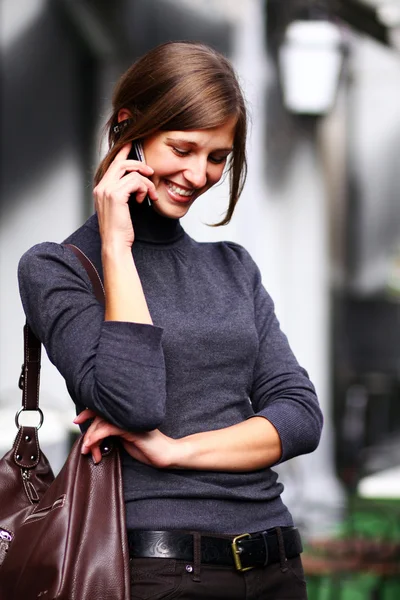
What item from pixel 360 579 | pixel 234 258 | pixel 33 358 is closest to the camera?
pixel 33 358

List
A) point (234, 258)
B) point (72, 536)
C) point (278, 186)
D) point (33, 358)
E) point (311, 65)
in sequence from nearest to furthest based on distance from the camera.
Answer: point (72, 536)
point (33, 358)
point (234, 258)
point (311, 65)
point (278, 186)

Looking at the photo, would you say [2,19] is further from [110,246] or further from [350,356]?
[350,356]

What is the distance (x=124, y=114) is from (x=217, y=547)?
805mm


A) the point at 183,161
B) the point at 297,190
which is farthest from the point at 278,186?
the point at 183,161

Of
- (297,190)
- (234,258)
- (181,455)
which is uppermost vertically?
(234,258)

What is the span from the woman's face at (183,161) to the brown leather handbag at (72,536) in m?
0.20

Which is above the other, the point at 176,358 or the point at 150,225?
the point at 150,225

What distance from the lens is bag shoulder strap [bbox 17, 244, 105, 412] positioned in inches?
76.2

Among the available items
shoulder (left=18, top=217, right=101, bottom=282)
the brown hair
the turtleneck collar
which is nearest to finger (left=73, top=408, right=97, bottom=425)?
shoulder (left=18, top=217, right=101, bottom=282)

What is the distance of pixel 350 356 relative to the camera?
1110cm

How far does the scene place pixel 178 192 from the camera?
2.01 meters

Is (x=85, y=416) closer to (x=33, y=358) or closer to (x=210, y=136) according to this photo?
(x=33, y=358)

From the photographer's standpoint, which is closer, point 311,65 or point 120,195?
point 120,195

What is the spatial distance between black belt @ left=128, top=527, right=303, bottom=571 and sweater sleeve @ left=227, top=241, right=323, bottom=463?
0.54 feet
